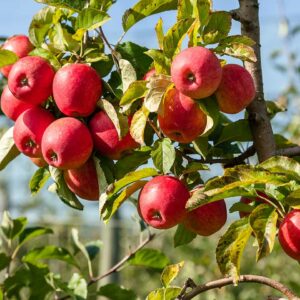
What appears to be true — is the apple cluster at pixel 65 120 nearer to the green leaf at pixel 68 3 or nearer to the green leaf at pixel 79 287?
the green leaf at pixel 68 3

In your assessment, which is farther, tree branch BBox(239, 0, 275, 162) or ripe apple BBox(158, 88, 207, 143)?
tree branch BBox(239, 0, 275, 162)

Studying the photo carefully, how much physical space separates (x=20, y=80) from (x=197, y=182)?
341 mm

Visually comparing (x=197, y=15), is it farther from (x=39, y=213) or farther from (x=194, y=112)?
(x=39, y=213)

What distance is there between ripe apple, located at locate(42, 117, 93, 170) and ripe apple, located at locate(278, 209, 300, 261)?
1.03 ft

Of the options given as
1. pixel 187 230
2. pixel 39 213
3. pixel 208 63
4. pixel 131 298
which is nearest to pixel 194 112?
pixel 208 63

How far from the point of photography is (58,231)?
6.16 metres

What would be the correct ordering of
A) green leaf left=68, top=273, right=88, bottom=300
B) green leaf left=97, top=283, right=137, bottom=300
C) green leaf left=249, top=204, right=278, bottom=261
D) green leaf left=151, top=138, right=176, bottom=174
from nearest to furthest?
green leaf left=249, top=204, right=278, bottom=261 → green leaf left=151, top=138, right=176, bottom=174 → green leaf left=68, top=273, right=88, bottom=300 → green leaf left=97, top=283, right=137, bottom=300

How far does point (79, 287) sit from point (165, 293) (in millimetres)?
514

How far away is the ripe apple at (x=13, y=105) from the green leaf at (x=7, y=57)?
46mm

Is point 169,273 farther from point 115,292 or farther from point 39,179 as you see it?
point 115,292

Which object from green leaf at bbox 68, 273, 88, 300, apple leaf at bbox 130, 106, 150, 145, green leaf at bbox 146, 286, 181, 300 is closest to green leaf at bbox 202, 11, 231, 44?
apple leaf at bbox 130, 106, 150, 145

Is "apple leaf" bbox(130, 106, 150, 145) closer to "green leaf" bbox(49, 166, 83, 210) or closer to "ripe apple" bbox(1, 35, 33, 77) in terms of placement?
"green leaf" bbox(49, 166, 83, 210)

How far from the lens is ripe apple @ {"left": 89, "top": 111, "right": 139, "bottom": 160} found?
1.08 m

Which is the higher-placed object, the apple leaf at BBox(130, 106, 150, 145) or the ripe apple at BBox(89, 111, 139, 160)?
the apple leaf at BBox(130, 106, 150, 145)
